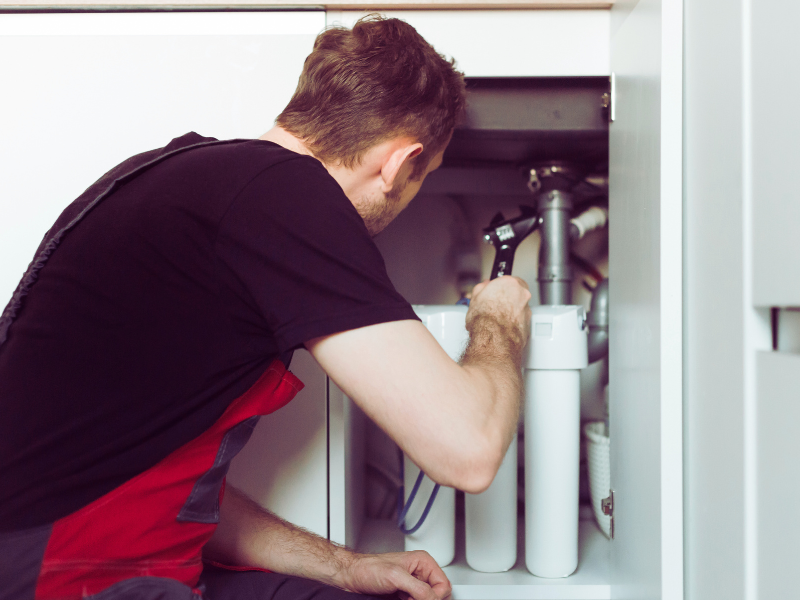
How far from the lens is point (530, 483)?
36.1 inches

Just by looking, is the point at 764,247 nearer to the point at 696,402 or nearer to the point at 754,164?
the point at 754,164

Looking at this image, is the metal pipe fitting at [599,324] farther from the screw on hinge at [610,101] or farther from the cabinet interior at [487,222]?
the screw on hinge at [610,101]

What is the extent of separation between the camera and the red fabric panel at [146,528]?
55 centimetres

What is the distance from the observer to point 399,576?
2.44ft

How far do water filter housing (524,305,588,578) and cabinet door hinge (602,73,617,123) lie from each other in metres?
0.30

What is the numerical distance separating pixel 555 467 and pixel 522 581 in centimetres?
19

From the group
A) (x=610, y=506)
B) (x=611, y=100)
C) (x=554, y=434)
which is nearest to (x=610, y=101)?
(x=611, y=100)

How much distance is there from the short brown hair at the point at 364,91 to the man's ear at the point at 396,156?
1 centimetres

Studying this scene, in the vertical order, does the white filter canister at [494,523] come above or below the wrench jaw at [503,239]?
below

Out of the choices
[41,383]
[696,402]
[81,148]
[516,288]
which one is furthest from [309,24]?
[696,402]

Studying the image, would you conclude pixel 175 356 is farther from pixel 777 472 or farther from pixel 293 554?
pixel 777 472

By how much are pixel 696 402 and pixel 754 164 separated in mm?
263

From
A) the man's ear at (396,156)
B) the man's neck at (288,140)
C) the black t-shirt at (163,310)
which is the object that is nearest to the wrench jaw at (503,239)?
the man's ear at (396,156)

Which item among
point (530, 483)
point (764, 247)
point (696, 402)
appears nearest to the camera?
point (764, 247)
